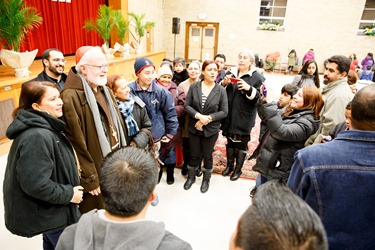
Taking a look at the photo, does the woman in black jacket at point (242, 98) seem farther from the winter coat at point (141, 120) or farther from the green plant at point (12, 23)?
the green plant at point (12, 23)

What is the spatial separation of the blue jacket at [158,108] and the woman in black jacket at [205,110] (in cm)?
26

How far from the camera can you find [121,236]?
0.73 metres

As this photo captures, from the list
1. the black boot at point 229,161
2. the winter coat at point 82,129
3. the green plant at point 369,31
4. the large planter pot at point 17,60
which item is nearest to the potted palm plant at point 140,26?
the large planter pot at point 17,60

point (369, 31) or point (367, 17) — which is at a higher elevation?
point (367, 17)

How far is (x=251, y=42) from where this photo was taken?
12.1m

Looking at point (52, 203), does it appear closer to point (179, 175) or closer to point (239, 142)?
point (179, 175)

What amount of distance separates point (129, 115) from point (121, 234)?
1.46 m

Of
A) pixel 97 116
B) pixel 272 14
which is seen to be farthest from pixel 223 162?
pixel 272 14

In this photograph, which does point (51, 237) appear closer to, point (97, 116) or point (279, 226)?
point (97, 116)

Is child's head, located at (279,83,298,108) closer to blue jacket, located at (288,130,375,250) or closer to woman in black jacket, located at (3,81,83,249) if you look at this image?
blue jacket, located at (288,130,375,250)

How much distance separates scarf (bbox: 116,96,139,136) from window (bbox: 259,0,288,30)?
11.4 metres

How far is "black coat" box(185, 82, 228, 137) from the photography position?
8.75ft

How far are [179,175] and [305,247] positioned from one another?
2.75 meters

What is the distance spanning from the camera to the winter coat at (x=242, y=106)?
9.41ft
